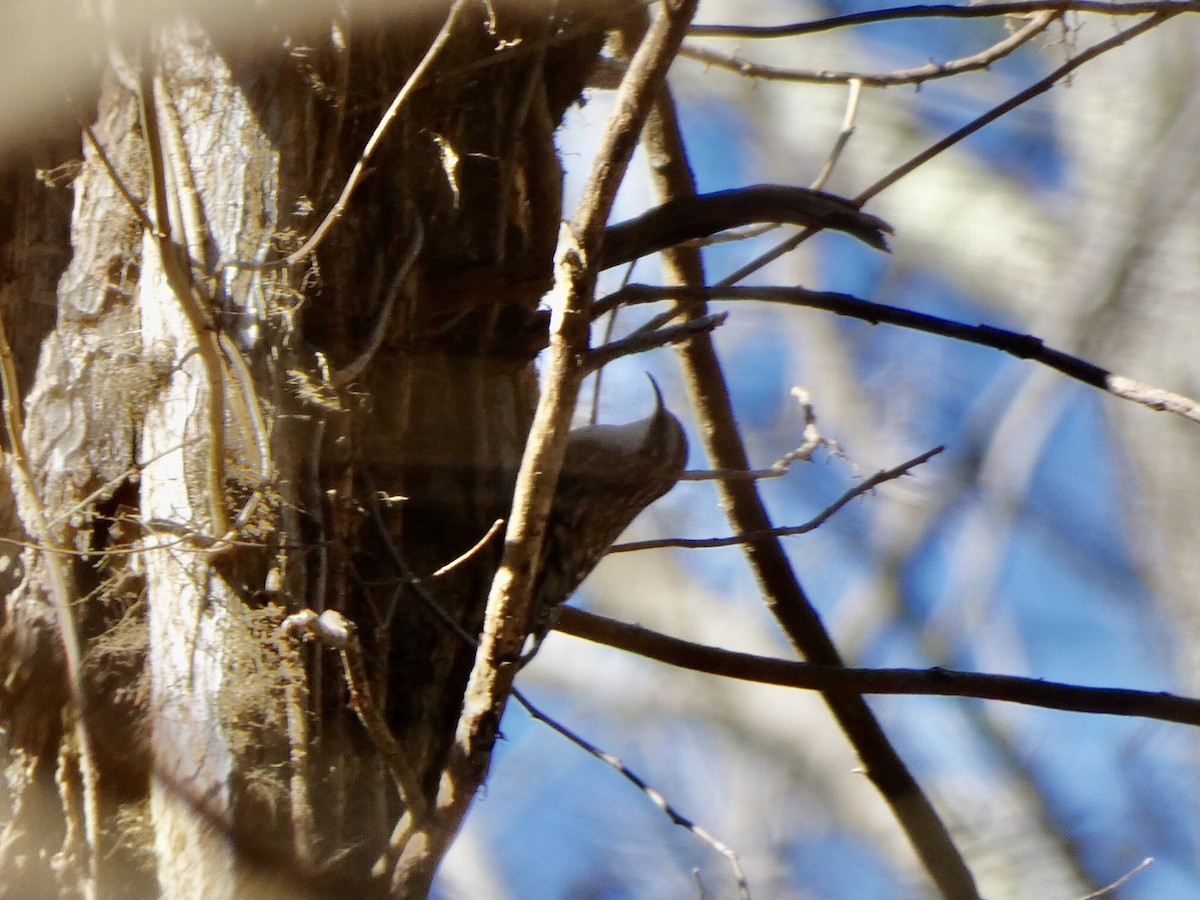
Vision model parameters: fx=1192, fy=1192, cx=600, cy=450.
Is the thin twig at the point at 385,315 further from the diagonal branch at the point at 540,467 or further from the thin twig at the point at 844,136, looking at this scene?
the thin twig at the point at 844,136

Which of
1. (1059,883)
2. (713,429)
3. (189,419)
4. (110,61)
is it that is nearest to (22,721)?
(189,419)

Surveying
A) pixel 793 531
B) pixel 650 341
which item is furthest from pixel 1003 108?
pixel 650 341

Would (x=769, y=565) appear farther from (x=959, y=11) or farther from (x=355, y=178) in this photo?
(x=355, y=178)

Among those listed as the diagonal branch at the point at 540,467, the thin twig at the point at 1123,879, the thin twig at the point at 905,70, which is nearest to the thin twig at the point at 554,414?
the diagonal branch at the point at 540,467

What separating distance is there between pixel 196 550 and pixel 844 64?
4.60 meters

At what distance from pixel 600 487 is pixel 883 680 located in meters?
0.61

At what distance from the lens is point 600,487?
7.09 feet

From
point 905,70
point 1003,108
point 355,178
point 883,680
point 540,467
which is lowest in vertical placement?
point 883,680

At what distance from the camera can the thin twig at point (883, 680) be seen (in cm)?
173

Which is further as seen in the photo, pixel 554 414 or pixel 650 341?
pixel 650 341

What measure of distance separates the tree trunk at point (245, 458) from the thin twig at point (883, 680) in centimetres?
41

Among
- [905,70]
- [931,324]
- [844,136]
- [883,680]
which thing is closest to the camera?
[931,324]

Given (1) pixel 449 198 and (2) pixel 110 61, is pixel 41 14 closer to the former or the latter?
(2) pixel 110 61

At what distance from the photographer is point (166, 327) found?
146 centimetres
